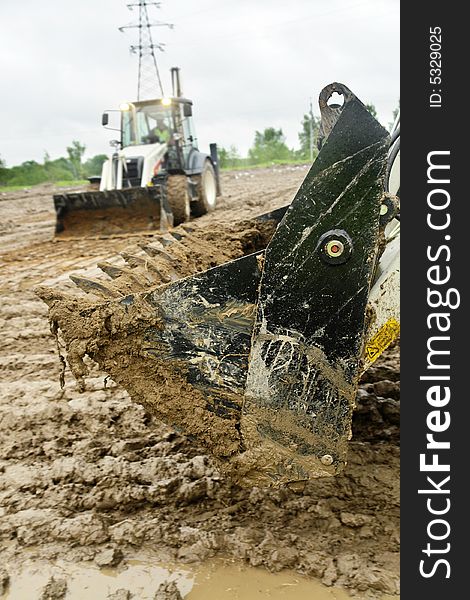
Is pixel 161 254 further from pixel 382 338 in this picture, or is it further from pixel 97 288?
pixel 382 338

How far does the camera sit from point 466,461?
5.15ft

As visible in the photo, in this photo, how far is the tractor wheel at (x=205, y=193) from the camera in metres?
10.3

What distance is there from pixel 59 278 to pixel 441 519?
485cm

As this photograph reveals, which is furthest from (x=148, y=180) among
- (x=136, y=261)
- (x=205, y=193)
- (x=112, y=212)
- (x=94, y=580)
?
(x=94, y=580)

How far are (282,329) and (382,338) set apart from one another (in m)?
0.34

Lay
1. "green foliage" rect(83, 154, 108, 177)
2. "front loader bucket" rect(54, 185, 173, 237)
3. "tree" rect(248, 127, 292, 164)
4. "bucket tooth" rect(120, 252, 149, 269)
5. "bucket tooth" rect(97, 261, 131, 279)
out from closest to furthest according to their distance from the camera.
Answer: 1. "bucket tooth" rect(97, 261, 131, 279)
2. "bucket tooth" rect(120, 252, 149, 269)
3. "front loader bucket" rect(54, 185, 173, 237)
4. "green foliage" rect(83, 154, 108, 177)
5. "tree" rect(248, 127, 292, 164)

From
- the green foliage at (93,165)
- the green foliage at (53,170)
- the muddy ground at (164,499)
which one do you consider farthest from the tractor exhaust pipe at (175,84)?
the green foliage at (93,165)

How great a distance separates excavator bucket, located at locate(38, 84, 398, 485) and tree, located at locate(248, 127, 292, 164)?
41417mm

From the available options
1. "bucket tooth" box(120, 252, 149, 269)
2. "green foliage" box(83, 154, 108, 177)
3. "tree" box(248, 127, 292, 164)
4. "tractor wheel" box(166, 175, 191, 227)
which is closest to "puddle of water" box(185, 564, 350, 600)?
"bucket tooth" box(120, 252, 149, 269)

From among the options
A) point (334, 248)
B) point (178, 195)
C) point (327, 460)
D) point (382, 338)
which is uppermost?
point (178, 195)

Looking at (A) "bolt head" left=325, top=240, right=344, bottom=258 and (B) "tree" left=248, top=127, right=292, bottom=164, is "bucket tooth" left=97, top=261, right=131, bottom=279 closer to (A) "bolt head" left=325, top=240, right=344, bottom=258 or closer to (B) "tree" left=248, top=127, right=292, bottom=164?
(A) "bolt head" left=325, top=240, right=344, bottom=258

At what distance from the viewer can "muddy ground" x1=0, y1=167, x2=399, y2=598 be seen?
6.98 feet

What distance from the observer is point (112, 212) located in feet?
28.1

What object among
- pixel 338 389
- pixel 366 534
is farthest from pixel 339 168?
pixel 366 534
